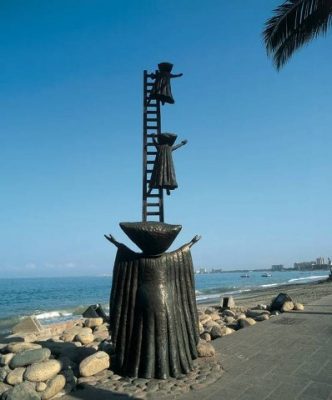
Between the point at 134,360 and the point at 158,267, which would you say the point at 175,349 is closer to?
the point at 134,360

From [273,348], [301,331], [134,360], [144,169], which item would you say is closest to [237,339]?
[273,348]

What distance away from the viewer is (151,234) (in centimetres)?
579

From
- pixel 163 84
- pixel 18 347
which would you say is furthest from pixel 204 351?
pixel 163 84

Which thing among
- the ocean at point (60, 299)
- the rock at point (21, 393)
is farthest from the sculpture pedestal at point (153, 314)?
the ocean at point (60, 299)

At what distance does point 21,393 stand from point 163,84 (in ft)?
19.6

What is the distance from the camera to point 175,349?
5.72 metres

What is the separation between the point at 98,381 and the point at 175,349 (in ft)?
3.88

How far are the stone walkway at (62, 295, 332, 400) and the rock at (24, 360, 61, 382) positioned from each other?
0.49m

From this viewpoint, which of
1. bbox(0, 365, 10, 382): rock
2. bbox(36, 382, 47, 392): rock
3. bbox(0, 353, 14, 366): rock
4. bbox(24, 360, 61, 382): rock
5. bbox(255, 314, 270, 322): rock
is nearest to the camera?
bbox(36, 382, 47, 392): rock

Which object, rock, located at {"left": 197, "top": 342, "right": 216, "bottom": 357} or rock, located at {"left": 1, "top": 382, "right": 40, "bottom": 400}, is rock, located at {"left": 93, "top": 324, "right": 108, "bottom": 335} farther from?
rock, located at {"left": 1, "top": 382, "right": 40, "bottom": 400}

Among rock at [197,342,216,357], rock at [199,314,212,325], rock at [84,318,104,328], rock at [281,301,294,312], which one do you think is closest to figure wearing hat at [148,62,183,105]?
rock at [197,342,216,357]

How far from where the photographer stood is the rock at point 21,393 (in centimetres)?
456

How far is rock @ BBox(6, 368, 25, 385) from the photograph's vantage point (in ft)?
17.2

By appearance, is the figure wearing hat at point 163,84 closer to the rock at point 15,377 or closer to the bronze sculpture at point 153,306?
the bronze sculpture at point 153,306
